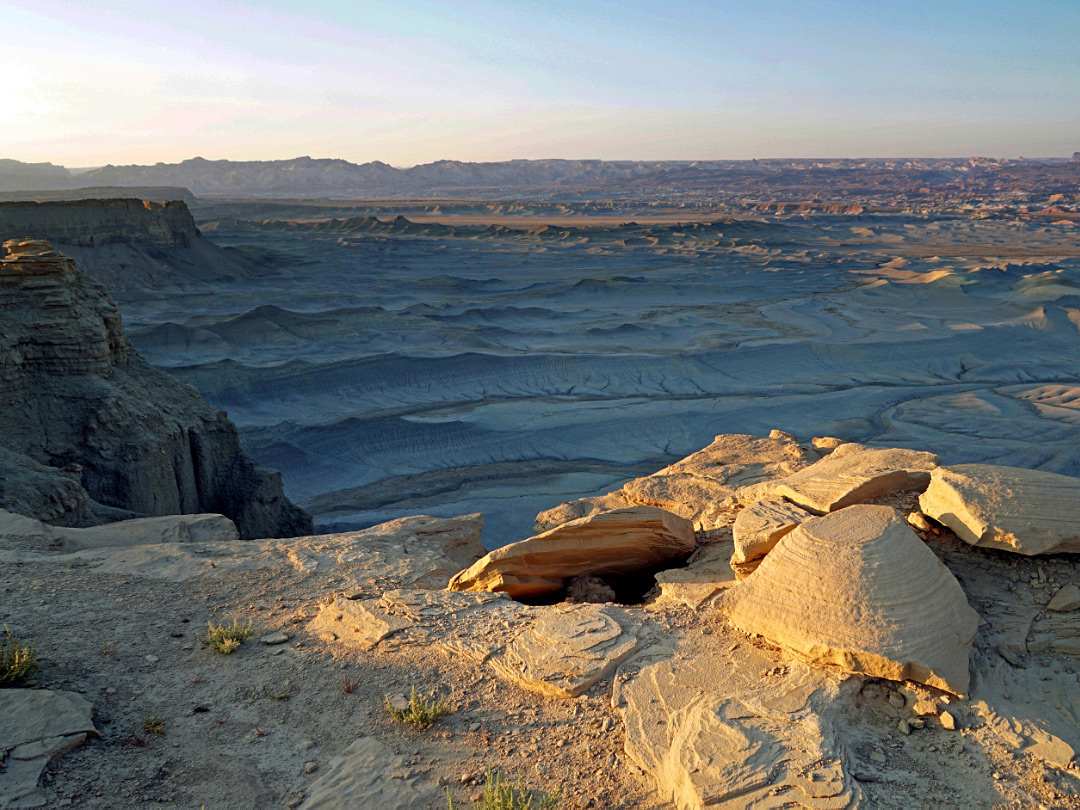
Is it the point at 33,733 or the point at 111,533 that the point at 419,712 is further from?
the point at 111,533

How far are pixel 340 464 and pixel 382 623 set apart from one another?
39.8 ft

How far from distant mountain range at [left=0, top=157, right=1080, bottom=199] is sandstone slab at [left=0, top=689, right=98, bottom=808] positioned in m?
124

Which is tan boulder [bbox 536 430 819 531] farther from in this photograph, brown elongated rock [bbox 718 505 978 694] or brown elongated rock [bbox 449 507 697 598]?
brown elongated rock [bbox 718 505 978 694]

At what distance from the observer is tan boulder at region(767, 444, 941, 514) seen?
4.87 m

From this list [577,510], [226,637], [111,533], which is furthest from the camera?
[577,510]

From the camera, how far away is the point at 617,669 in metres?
3.81

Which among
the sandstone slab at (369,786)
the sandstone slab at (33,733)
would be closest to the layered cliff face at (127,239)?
the sandstone slab at (33,733)

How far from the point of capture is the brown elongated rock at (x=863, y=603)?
11.4ft

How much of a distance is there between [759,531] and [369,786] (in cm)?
275

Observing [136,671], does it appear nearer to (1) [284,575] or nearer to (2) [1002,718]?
(1) [284,575]

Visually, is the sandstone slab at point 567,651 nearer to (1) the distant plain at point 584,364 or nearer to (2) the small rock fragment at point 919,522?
(2) the small rock fragment at point 919,522

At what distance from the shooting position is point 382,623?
170 inches

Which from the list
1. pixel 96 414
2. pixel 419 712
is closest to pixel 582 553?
pixel 419 712

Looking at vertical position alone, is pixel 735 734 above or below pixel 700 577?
above
